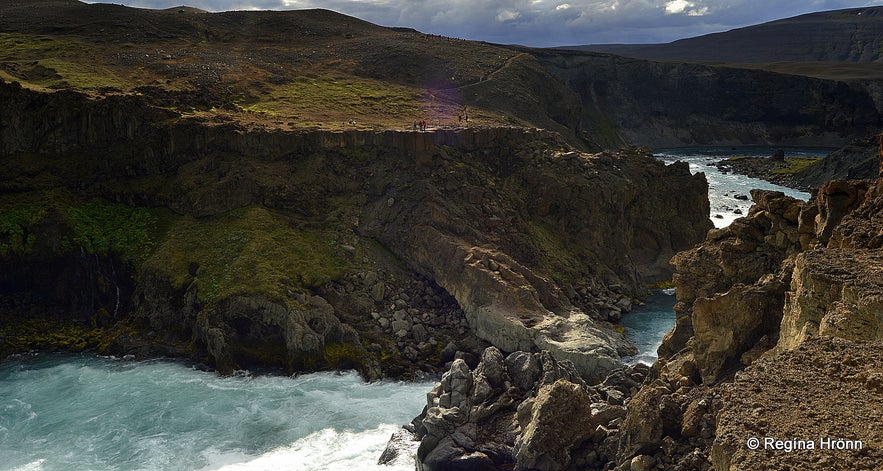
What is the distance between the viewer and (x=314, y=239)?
4953 cm

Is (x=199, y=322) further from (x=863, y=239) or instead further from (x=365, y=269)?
(x=863, y=239)

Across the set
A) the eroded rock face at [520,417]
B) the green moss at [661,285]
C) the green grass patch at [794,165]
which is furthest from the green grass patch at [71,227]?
the green grass patch at [794,165]

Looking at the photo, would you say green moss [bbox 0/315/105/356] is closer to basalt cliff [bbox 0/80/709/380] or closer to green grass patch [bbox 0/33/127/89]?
basalt cliff [bbox 0/80/709/380]

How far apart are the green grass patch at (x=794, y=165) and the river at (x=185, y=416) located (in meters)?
78.9

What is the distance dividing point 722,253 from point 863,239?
7388mm

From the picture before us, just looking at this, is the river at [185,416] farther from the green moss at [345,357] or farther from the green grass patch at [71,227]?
the green grass patch at [71,227]

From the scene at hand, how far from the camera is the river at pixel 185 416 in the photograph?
3256 cm

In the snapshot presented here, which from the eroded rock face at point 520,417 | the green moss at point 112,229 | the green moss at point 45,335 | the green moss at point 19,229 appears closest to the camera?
the eroded rock face at point 520,417

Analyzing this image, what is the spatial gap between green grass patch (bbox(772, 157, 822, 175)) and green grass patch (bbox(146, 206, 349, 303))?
8661cm

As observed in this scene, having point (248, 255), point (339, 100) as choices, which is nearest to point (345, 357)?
point (248, 255)

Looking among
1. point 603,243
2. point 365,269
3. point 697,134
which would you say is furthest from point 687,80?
point 365,269

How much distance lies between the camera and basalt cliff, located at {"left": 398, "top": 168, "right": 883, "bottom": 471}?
44.5 ft

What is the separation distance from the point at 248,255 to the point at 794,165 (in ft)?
335

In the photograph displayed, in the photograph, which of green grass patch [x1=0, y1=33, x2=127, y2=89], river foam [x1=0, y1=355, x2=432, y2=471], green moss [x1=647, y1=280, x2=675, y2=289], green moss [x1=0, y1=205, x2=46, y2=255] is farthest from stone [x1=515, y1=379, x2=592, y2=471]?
green grass patch [x1=0, y1=33, x2=127, y2=89]
